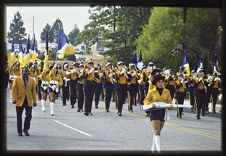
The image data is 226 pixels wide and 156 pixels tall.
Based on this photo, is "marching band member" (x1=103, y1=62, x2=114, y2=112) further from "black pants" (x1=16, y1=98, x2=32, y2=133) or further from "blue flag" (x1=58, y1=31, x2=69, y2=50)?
"black pants" (x1=16, y1=98, x2=32, y2=133)

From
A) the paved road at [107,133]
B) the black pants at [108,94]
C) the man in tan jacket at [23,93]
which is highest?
the man in tan jacket at [23,93]

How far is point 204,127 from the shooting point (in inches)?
569

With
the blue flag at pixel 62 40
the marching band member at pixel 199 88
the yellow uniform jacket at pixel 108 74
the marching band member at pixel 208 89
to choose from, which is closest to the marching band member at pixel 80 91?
the yellow uniform jacket at pixel 108 74

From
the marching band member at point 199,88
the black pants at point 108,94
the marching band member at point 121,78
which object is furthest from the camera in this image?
the black pants at point 108,94

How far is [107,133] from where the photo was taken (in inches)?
480

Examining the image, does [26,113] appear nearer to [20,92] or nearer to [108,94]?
[20,92]

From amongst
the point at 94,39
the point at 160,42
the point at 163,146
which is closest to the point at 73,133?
the point at 163,146

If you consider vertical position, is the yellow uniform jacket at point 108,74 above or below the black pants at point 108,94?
above

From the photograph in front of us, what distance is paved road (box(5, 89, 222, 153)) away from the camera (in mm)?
10133

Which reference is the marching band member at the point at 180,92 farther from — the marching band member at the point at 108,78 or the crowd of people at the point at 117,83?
the marching band member at the point at 108,78

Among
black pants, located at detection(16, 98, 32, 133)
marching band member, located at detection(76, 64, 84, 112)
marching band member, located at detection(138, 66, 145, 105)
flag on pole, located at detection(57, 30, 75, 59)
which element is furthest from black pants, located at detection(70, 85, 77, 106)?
black pants, located at detection(16, 98, 32, 133)

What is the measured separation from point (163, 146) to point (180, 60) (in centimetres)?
716

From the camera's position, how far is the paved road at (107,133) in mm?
10133

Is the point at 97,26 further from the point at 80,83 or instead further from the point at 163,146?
the point at 163,146
